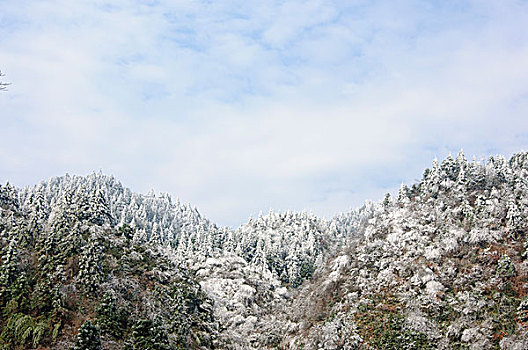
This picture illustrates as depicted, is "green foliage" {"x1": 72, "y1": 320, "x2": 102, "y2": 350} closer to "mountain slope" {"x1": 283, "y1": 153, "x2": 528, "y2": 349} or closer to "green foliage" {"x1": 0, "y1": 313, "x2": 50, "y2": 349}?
"green foliage" {"x1": 0, "y1": 313, "x2": 50, "y2": 349}

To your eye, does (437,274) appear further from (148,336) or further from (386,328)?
(148,336)

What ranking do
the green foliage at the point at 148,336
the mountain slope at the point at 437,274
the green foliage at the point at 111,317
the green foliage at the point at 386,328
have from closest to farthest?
the green foliage at the point at 111,317 → the green foliage at the point at 148,336 → the mountain slope at the point at 437,274 → the green foliage at the point at 386,328

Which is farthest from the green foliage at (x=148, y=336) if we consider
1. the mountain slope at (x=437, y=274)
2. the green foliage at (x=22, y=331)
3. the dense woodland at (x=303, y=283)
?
the mountain slope at (x=437, y=274)

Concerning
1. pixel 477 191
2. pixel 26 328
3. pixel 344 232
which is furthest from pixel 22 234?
pixel 344 232

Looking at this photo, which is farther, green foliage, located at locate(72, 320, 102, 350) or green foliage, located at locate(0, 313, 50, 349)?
green foliage, located at locate(72, 320, 102, 350)

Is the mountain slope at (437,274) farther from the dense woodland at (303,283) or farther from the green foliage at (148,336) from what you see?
the green foliage at (148,336)

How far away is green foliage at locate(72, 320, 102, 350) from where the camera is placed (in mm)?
49844

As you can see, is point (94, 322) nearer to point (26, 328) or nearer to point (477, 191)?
point (26, 328)

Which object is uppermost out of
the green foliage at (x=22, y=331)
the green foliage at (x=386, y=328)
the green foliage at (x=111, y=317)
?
the green foliage at (x=386, y=328)

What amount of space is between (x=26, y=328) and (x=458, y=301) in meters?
61.7

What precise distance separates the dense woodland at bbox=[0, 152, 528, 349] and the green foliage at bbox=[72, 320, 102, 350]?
0.14 meters

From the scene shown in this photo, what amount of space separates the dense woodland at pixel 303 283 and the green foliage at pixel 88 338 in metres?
0.14

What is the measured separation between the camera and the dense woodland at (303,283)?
55750 mm

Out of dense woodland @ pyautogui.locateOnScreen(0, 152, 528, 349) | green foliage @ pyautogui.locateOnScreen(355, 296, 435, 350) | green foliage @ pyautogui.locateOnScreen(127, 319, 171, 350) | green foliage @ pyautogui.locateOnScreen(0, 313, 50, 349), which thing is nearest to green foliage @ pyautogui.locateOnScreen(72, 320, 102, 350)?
dense woodland @ pyautogui.locateOnScreen(0, 152, 528, 349)
